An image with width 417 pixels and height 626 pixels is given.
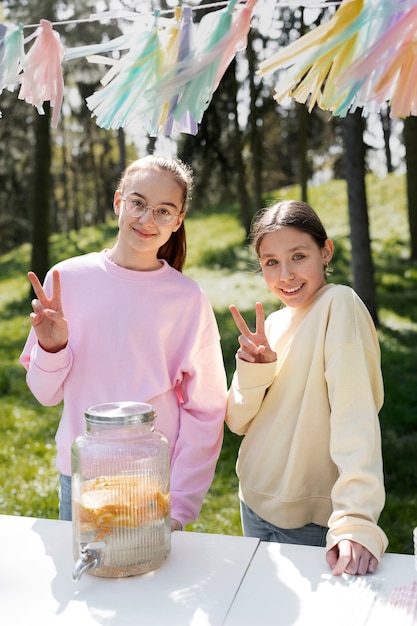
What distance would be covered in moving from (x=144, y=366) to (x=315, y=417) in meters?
0.54

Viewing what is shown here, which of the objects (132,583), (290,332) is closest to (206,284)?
(290,332)

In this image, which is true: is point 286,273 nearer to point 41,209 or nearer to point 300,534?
point 300,534

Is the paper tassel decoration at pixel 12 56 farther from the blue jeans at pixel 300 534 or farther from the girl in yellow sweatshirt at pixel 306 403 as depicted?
the blue jeans at pixel 300 534

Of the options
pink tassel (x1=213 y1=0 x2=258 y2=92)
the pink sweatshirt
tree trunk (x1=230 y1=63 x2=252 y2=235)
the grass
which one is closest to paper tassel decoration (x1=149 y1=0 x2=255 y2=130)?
pink tassel (x1=213 y1=0 x2=258 y2=92)

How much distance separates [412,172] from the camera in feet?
31.5

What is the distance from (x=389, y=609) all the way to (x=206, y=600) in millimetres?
355

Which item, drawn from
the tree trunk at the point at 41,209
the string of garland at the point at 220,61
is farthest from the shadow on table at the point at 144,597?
the tree trunk at the point at 41,209

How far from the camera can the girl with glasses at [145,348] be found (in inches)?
81.9

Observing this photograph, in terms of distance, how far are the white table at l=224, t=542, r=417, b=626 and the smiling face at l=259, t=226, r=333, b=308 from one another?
73 cm

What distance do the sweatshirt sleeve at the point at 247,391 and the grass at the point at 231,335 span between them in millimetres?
584

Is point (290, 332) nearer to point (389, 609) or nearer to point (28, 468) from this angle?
point (389, 609)

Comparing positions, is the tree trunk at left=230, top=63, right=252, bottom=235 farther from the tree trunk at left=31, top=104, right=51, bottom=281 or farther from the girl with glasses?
the girl with glasses

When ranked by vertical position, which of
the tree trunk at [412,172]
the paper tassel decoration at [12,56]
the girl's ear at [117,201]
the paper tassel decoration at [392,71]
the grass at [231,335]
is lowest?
the grass at [231,335]

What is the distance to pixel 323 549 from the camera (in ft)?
5.32
